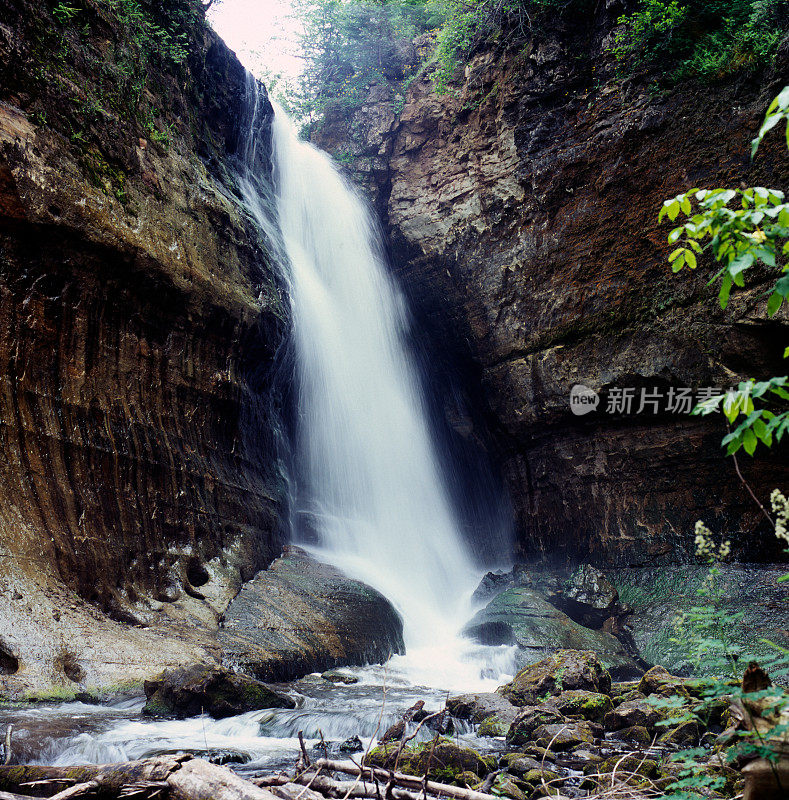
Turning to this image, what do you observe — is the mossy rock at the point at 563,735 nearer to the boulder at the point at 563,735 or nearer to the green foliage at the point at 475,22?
the boulder at the point at 563,735

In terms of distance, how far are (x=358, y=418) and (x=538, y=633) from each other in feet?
22.3

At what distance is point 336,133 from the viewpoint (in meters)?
17.0

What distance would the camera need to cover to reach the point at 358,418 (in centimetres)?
1385

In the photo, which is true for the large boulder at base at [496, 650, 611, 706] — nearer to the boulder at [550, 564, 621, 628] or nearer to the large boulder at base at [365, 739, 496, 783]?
the large boulder at base at [365, 739, 496, 783]

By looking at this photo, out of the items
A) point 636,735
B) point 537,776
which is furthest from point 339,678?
point 537,776

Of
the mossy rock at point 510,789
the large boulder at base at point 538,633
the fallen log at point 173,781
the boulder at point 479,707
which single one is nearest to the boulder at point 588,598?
the large boulder at base at point 538,633

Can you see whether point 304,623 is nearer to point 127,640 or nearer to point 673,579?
point 127,640

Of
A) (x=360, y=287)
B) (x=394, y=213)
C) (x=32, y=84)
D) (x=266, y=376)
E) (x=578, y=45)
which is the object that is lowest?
(x=266, y=376)

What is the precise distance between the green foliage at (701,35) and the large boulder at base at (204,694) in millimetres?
12086

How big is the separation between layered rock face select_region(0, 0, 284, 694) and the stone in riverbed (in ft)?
13.3

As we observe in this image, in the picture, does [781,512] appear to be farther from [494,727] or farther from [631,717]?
[494,727]

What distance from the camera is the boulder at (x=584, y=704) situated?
5.04 m

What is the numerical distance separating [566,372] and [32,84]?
9.88 meters

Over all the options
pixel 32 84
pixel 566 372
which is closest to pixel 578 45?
pixel 566 372
